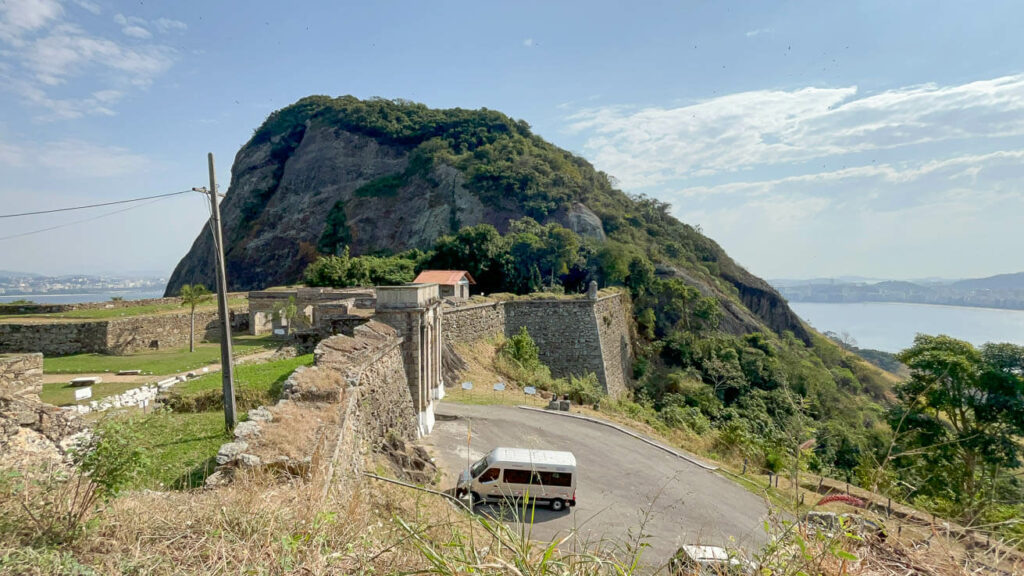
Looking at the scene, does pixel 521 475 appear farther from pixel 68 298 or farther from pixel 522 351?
pixel 68 298

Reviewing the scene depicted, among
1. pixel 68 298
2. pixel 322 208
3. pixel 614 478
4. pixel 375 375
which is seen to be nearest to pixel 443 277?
pixel 614 478

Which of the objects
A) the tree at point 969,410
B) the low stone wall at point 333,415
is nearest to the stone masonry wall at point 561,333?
the tree at point 969,410

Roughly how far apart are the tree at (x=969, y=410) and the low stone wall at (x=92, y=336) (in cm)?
2850

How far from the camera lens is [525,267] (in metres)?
37.7

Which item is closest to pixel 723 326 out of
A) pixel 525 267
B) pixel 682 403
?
pixel 682 403

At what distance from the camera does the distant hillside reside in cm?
8169

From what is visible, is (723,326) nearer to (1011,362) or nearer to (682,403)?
(682,403)

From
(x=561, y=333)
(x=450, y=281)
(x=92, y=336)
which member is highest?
(x=450, y=281)

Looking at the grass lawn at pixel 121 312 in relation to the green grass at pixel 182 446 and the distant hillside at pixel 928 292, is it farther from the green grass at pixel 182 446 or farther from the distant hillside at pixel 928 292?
the distant hillside at pixel 928 292

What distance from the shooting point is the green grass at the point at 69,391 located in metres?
9.98

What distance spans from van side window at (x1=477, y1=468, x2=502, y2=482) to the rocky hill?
116 ft

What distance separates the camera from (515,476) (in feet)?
32.2

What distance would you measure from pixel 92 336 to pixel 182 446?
16.6 meters

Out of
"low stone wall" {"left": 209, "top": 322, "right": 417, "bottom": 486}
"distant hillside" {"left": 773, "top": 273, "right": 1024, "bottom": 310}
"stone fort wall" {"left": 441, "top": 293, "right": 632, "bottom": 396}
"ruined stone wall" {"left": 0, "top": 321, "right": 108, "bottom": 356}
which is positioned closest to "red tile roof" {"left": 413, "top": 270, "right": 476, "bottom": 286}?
"stone fort wall" {"left": 441, "top": 293, "right": 632, "bottom": 396}
